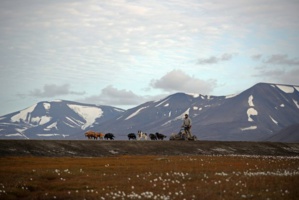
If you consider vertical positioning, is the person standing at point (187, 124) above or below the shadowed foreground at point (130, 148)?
above

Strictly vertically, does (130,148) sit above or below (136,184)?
above

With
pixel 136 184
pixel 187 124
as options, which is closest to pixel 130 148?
pixel 187 124

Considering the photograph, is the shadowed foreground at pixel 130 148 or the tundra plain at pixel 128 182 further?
the shadowed foreground at pixel 130 148

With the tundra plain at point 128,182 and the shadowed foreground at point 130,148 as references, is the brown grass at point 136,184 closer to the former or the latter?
the tundra plain at point 128,182

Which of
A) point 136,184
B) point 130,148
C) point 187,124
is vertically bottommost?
point 136,184

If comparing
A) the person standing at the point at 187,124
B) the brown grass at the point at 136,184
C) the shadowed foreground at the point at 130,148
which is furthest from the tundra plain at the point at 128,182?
the person standing at the point at 187,124

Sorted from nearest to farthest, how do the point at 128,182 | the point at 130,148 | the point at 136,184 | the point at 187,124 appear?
the point at 136,184, the point at 128,182, the point at 130,148, the point at 187,124

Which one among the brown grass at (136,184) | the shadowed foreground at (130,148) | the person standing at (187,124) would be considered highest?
the person standing at (187,124)

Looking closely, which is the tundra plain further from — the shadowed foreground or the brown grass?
the shadowed foreground

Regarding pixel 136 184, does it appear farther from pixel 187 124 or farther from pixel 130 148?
pixel 187 124

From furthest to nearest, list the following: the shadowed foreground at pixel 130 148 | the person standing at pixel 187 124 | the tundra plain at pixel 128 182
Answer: the person standing at pixel 187 124
the shadowed foreground at pixel 130 148
the tundra plain at pixel 128 182

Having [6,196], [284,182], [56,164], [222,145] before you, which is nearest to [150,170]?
[56,164]

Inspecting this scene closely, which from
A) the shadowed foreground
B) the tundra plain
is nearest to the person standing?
the shadowed foreground

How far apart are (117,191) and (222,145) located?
57.0 metres
